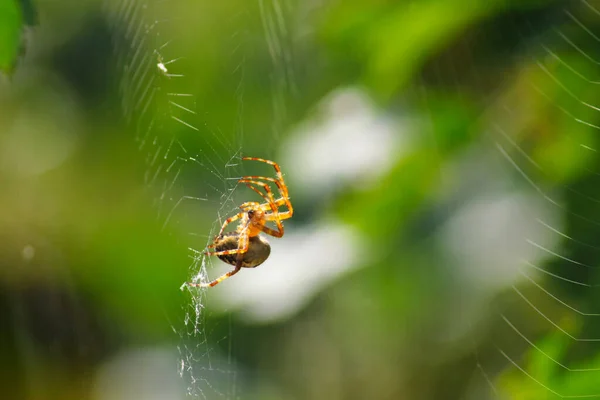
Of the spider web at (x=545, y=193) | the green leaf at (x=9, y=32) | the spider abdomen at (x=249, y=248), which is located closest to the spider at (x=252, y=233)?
the spider abdomen at (x=249, y=248)

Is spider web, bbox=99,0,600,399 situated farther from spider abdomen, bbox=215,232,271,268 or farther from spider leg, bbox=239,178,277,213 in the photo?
spider abdomen, bbox=215,232,271,268

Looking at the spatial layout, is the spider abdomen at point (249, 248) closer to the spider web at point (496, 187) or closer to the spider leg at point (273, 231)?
the spider leg at point (273, 231)

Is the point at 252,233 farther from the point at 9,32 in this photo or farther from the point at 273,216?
the point at 9,32

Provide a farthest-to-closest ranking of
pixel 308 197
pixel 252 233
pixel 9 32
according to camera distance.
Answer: pixel 252 233 < pixel 308 197 < pixel 9 32

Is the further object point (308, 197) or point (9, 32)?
point (308, 197)

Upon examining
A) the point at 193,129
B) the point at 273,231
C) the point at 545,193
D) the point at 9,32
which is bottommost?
the point at 545,193

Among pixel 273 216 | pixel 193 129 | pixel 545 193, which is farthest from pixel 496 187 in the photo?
pixel 193 129

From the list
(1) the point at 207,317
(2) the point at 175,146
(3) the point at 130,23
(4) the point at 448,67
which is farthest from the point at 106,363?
(4) the point at 448,67
